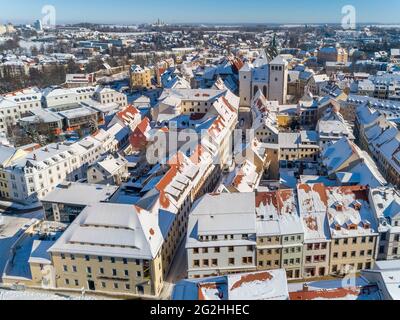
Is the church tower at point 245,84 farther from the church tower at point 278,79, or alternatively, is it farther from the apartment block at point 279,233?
the apartment block at point 279,233

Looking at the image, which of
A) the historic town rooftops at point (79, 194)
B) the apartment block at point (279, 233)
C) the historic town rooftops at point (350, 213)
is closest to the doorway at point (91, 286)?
the historic town rooftops at point (79, 194)

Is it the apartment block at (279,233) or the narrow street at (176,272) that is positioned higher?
the apartment block at (279,233)

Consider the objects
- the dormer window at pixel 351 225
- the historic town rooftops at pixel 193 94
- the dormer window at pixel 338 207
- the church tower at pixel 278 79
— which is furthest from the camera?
the church tower at pixel 278 79

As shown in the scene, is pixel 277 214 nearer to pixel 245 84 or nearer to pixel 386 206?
pixel 386 206

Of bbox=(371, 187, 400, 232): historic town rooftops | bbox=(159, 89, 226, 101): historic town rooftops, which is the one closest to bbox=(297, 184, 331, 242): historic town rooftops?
bbox=(371, 187, 400, 232): historic town rooftops

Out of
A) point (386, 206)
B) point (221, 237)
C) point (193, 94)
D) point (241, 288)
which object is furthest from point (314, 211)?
point (193, 94)

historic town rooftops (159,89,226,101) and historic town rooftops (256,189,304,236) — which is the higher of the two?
historic town rooftops (159,89,226,101)

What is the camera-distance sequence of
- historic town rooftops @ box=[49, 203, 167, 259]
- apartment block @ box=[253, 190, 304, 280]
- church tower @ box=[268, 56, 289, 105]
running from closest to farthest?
historic town rooftops @ box=[49, 203, 167, 259]
apartment block @ box=[253, 190, 304, 280]
church tower @ box=[268, 56, 289, 105]

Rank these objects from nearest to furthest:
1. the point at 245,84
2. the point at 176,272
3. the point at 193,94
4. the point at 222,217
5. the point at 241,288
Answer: the point at 241,288 → the point at 222,217 → the point at 176,272 → the point at 193,94 → the point at 245,84

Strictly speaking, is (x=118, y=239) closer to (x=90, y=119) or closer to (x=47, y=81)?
(x=90, y=119)

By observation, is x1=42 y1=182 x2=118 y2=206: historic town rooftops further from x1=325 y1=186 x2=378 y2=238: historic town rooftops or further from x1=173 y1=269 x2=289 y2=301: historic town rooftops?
x1=325 y1=186 x2=378 y2=238: historic town rooftops

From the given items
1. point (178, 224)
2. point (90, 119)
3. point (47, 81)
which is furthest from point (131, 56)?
point (178, 224)
